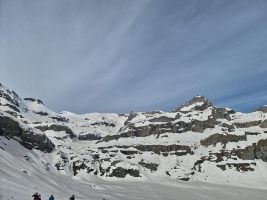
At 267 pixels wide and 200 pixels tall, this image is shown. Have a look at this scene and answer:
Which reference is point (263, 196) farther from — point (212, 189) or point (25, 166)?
point (25, 166)

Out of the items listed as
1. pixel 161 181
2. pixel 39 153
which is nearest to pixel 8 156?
pixel 39 153

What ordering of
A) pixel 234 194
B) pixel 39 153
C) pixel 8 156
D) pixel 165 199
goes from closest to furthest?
1. pixel 165 199
2. pixel 8 156
3. pixel 234 194
4. pixel 39 153

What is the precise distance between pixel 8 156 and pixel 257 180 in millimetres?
118981

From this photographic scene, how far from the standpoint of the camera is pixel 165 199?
428 ft

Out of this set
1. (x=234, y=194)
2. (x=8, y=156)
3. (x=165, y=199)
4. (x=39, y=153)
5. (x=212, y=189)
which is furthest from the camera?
(x=39, y=153)

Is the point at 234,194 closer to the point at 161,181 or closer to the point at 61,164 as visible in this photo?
the point at 161,181

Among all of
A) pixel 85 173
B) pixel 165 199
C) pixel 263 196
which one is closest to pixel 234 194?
pixel 263 196

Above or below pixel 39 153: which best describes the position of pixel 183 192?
below

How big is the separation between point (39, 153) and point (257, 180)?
349 feet

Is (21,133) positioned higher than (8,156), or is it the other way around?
(21,133)

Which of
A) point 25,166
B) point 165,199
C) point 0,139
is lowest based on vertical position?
point 165,199

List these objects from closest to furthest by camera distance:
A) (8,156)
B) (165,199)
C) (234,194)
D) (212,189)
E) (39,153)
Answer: (165,199) → (8,156) → (234,194) → (212,189) → (39,153)

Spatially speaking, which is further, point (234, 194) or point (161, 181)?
point (161, 181)

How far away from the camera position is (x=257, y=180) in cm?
19875
